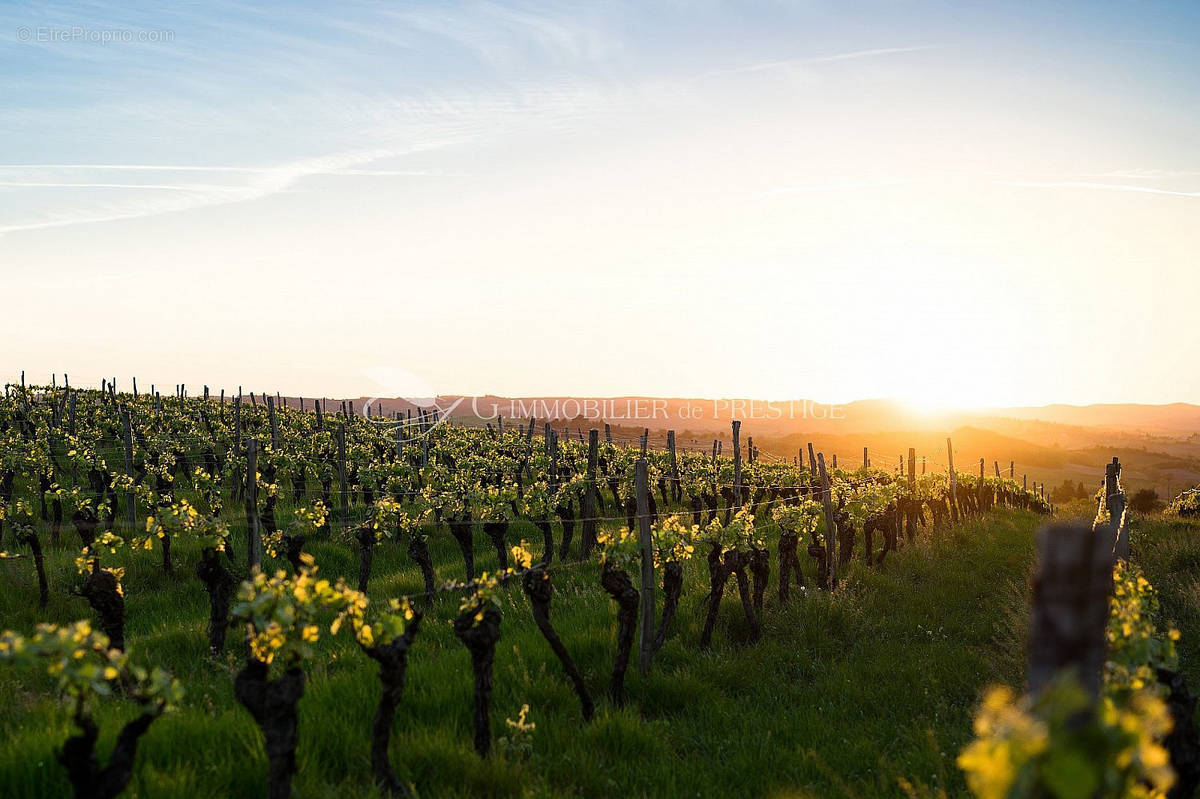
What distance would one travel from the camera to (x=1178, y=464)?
3760 inches

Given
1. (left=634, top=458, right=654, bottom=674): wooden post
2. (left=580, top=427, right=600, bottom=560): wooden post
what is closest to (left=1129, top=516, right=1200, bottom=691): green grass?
(left=634, top=458, right=654, bottom=674): wooden post

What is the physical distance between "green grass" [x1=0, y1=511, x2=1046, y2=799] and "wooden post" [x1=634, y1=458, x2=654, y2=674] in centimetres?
33

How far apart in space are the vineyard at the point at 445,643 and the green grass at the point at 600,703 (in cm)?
4

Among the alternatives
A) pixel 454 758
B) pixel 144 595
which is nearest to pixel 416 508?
pixel 144 595

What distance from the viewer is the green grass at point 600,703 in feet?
23.2

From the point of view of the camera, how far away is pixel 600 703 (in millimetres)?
9625

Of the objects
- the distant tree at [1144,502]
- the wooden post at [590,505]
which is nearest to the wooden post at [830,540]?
the wooden post at [590,505]

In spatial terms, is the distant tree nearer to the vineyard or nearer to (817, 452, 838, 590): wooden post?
the vineyard

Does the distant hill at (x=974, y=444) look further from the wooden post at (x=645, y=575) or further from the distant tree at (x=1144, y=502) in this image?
the wooden post at (x=645, y=575)

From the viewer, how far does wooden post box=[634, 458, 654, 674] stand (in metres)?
11.2

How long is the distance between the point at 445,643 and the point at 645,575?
3.45 m

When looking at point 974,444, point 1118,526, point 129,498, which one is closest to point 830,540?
point 1118,526

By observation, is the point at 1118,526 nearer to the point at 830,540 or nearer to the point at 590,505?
the point at 830,540

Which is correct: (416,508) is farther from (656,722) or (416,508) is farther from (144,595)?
(656,722)
